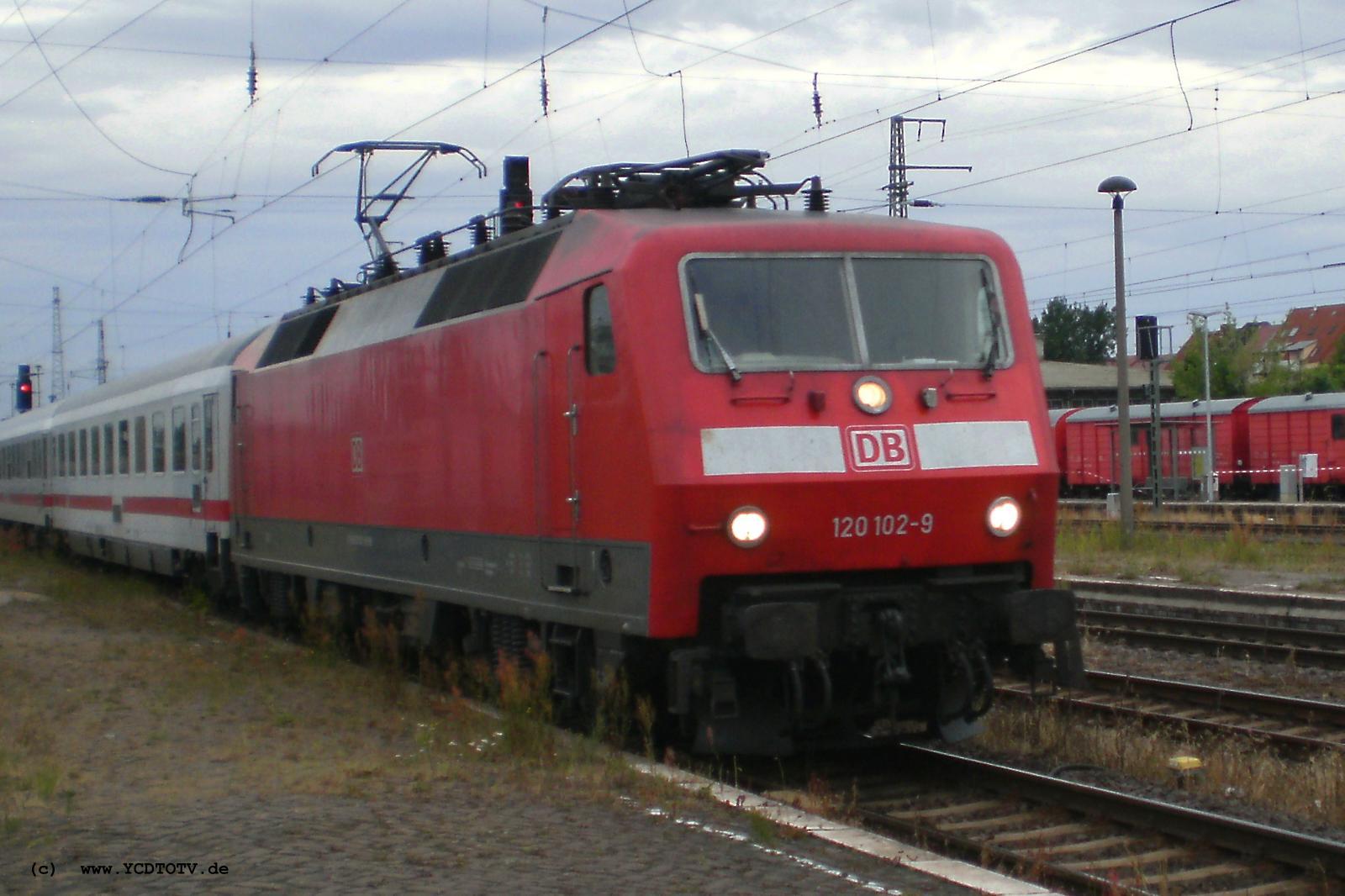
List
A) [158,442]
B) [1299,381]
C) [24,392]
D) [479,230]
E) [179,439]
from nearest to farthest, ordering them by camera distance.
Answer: [479,230]
[179,439]
[158,442]
[24,392]
[1299,381]

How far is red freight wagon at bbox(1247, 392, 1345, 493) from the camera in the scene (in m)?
A: 39.1

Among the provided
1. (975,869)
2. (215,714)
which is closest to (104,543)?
(215,714)

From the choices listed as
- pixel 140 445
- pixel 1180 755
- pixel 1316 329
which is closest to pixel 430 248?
pixel 1180 755

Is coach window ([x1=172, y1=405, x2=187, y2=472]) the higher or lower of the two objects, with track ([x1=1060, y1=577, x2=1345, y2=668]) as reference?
higher

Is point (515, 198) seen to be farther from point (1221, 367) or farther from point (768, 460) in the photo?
point (1221, 367)

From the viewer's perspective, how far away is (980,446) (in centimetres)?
845

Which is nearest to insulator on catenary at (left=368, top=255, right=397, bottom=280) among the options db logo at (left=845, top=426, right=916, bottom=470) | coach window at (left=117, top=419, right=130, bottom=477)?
db logo at (left=845, top=426, right=916, bottom=470)

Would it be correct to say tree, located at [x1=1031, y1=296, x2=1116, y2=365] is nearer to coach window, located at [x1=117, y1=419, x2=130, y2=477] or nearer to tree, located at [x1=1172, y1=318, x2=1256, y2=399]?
tree, located at [x1=1172, y1=318, x2=1256, y2=399]

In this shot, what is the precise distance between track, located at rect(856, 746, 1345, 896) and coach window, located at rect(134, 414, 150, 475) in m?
16.1

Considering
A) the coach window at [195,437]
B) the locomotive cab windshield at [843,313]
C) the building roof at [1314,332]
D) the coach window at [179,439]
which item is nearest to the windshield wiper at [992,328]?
the locomotive cab windshield at [843,313]

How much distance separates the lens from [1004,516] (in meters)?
8.49

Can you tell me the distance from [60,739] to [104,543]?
17.4m

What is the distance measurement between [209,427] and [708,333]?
36.8ft

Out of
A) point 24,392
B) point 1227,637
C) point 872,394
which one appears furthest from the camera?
point 24,392
